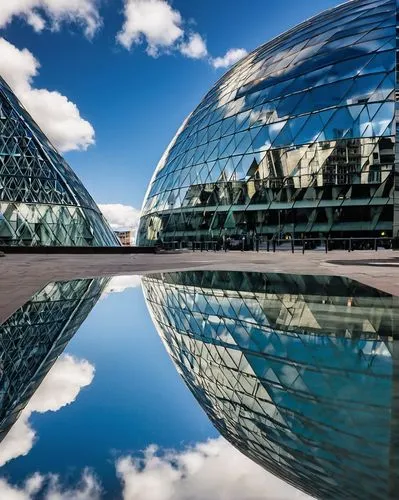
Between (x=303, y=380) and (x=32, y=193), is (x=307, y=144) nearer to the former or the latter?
(x=32, y=193)

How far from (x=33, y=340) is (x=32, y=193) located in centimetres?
3979

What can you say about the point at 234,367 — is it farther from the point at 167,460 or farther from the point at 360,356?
the point at 167,460

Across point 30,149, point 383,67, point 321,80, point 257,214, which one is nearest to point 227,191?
point 257,214

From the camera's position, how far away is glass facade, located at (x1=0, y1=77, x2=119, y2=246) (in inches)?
1577

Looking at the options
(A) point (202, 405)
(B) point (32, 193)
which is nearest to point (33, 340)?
(A) point (202, 405)

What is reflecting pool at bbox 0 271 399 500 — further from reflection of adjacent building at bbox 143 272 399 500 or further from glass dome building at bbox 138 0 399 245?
glass dome building at bbox 138 0 399 245

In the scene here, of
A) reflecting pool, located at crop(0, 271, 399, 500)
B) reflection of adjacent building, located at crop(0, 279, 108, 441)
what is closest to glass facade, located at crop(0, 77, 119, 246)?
reflection of adjacent building, located at crop(0, 279, 108, 441)

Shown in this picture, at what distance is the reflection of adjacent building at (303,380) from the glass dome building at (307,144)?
30.3 metres

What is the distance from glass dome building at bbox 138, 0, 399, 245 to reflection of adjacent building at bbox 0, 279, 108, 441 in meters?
31.2

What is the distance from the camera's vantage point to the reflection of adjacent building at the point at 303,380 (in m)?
2.48

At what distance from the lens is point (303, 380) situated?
3.73 meters

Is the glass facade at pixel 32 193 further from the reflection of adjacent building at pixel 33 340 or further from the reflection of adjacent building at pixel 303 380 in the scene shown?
the reflection of adjacent building at pixel 303 380

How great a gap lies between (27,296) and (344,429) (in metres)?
6.29

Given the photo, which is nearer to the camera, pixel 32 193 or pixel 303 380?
pixel 303 380
